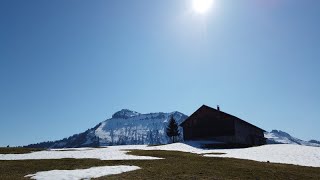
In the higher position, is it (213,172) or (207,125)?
(207,125)

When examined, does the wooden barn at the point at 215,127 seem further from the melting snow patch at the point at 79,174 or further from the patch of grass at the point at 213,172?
the melting snow patch at the point at 79,174

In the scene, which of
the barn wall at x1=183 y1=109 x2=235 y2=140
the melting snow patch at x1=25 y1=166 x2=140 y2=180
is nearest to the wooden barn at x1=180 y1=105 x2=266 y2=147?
the barn wall at x1=183 y1=109 x2=235 y2=140

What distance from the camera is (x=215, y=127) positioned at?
7444 cm

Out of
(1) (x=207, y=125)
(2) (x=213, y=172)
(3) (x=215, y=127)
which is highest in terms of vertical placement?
(1) (x=207, y=125)

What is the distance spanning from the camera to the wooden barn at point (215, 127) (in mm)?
72938

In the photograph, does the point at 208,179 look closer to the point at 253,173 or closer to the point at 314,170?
the point at 253,173

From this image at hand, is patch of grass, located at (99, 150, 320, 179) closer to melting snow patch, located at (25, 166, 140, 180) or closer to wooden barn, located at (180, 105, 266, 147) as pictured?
melting snow patch, located at (25, 166, 140, 180)

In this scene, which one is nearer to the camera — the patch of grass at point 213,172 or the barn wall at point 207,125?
the patch of grass at point 213,172

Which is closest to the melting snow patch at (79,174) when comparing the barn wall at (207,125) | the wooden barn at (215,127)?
the wooden barn at (215,127)

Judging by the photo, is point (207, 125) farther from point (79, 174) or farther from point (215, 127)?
point (79, 174)

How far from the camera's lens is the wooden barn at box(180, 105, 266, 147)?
72.9 metres

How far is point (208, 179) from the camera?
73.5 feet

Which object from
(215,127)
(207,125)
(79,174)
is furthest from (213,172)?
(207,125)

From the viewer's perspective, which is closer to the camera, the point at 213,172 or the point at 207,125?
the point at 213,172
